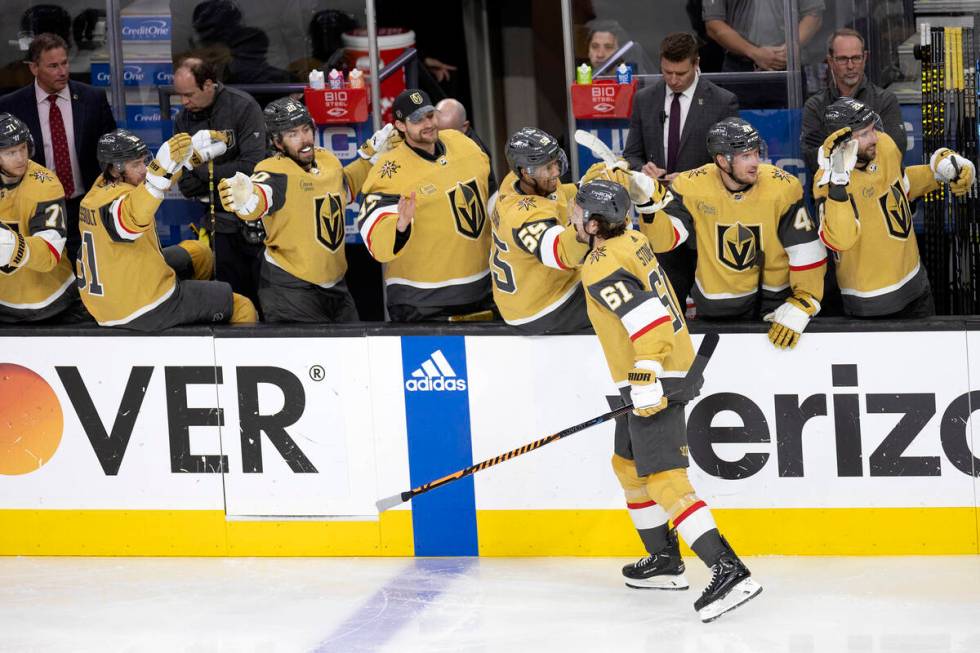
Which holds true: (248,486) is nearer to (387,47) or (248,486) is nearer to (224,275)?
(224,275)

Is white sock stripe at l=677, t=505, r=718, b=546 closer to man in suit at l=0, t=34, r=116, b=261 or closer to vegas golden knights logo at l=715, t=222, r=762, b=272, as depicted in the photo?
vegas golden knights logo at l=715, t=222, r=762, b=272

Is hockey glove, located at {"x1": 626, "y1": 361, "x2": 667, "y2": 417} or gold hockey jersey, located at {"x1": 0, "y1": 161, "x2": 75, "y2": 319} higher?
gold hockey jersey, located at {"x1": 0, "y1": 161, "x2": 75, "y2": 319}

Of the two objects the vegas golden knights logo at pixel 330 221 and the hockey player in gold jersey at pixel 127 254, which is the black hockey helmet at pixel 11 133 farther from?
the vegas golden knights logo at pixel 330 221

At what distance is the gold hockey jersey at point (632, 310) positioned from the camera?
4801mm

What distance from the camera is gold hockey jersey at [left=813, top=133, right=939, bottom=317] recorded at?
550 centimetres

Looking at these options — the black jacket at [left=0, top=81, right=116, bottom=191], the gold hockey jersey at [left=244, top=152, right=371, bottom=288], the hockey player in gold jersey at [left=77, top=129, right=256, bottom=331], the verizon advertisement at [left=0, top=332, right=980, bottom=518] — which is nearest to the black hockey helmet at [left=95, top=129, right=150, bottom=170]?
the hockey player in gold jersey at [left=77, top=129, right=256, bottom=331]

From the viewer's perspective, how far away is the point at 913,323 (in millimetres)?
5250

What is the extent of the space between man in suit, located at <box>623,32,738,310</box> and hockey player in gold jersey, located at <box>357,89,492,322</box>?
0.77m

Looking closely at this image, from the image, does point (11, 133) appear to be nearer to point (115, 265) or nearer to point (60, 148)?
point (115, 265)

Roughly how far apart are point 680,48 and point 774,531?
2.03 metres

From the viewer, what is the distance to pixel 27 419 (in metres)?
5.88

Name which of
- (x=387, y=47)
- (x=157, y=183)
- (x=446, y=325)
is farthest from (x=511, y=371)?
(x=387, y=47)

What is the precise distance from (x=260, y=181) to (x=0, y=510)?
1.64 m

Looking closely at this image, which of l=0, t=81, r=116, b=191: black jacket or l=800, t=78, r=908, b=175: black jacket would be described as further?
l=0, t=81, r=116, b=191: black jacket
